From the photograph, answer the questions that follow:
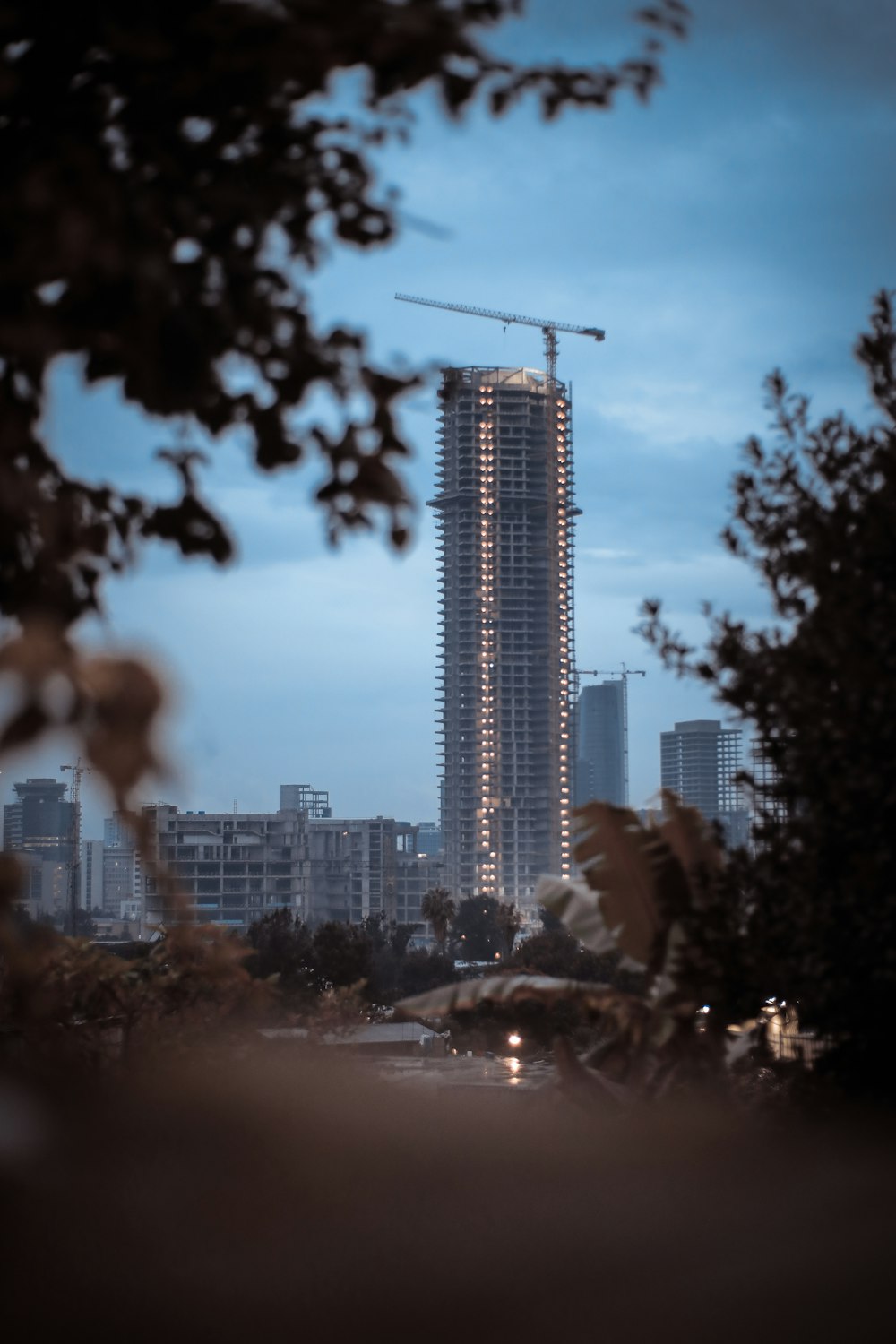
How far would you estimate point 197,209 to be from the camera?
6.84 feet

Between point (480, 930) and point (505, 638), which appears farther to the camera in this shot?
point (505, 638)

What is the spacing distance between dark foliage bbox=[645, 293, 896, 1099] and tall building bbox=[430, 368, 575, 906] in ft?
404

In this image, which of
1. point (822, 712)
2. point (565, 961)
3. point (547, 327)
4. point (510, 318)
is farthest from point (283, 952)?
point (510, 318)

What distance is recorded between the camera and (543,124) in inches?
94.3

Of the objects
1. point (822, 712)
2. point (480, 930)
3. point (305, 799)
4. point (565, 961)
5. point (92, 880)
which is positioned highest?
point (822, 712)

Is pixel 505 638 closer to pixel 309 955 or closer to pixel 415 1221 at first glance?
pixel 309 955

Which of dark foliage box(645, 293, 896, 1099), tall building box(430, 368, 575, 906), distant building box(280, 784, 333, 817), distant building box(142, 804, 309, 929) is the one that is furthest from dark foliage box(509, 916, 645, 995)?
tall building box(430, 368, 575, 906)

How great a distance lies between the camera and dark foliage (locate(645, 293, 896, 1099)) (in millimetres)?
4551

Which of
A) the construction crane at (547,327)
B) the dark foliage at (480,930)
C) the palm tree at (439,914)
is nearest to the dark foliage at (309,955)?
the palm tree at (439,914)

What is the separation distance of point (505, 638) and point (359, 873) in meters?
66.2

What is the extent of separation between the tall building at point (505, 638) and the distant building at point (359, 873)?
39.7 m

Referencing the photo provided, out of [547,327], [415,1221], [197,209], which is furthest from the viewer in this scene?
[547,327]

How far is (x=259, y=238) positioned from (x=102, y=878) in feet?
170

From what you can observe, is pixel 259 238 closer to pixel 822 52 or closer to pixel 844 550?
pixel 844 550
